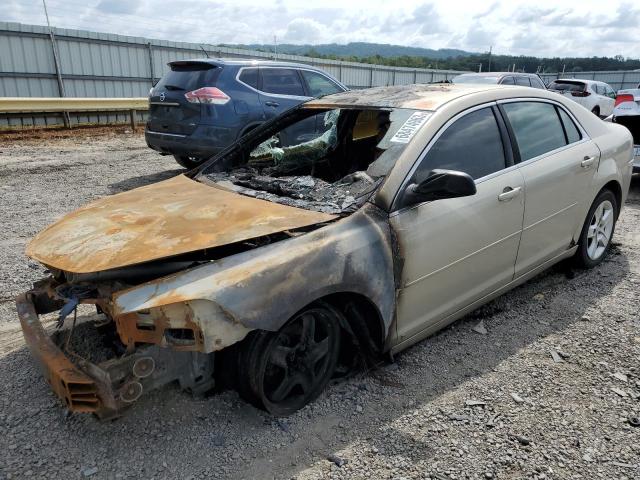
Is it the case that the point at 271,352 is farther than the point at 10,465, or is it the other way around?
the point at 271,352

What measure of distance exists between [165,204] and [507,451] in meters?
2.27

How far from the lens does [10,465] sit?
7.95ft

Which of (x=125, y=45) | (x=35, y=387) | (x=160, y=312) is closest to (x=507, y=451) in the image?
(x=160, y=312)

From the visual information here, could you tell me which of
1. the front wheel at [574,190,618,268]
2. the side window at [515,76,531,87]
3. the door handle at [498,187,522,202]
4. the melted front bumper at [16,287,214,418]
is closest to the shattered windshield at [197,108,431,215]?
the door handle at [498,187,522,202]

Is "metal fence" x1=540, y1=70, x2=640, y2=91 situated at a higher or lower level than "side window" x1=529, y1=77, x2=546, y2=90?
lower

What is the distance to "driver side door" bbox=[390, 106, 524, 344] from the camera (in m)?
2.95

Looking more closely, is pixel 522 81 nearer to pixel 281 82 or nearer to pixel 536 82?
pixel 536 82

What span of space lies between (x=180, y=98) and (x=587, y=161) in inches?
218

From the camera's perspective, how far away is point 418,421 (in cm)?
276

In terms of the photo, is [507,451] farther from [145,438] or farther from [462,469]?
[145,438]

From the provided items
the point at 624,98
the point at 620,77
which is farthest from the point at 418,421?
the point at 620,77

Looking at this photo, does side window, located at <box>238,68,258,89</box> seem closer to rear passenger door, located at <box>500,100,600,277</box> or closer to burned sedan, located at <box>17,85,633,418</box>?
burned sedan, located at <box>17,85,633,418</box>

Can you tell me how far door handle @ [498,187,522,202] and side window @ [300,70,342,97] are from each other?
5.69 metres

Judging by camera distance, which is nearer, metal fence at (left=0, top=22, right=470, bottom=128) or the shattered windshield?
the shattered windshield
